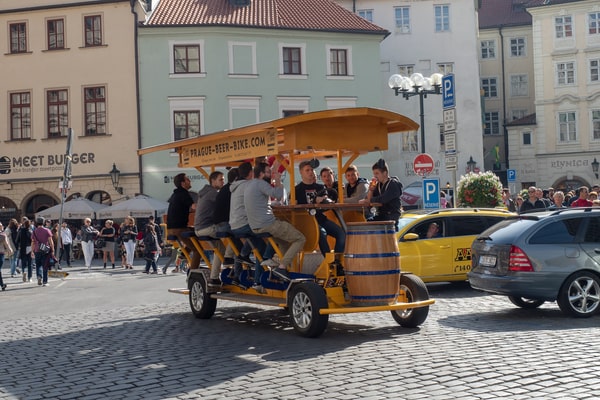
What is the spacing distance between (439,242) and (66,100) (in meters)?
29.0

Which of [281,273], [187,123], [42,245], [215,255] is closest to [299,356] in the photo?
[281,273]

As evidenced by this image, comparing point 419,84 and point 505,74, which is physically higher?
point 505,74

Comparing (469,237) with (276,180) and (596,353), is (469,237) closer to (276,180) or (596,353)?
(276,180)

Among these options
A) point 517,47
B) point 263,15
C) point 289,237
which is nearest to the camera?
point 289,237

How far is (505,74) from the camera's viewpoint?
64000 millimetres

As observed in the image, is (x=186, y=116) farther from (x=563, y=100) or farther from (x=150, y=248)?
(x=563, y=100)

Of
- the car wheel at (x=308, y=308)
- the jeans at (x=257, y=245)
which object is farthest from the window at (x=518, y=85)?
the car wheel at (x=308, y=308)

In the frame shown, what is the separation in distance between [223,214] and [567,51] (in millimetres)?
47633

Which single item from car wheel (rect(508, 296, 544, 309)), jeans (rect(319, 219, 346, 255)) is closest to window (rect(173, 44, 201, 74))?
car wheel (rect(508, 296, 544, 309))

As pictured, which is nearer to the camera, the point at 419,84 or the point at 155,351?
the point at 155,351

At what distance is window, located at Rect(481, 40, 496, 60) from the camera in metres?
64.6

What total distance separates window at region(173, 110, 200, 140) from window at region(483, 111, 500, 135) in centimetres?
2864

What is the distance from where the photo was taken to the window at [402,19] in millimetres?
51062

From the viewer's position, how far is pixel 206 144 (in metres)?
14.1
